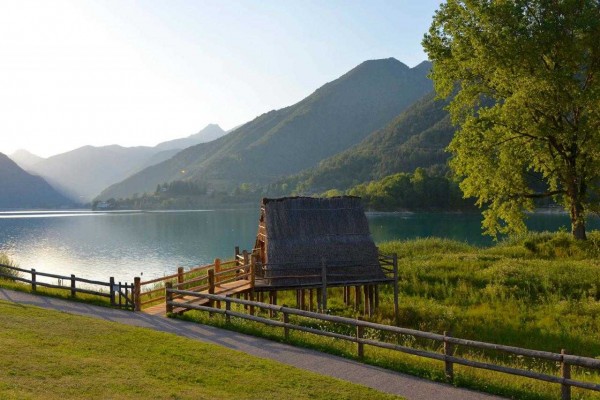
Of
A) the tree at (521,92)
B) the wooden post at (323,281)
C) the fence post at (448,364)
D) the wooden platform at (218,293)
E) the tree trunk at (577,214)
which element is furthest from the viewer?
the tree trunk at (577,214)

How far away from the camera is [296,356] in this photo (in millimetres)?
15242

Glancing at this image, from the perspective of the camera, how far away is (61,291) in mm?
27453

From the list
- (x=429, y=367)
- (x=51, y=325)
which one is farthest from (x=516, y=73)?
(x=51, y=325)

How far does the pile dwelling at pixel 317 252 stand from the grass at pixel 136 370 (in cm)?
1043

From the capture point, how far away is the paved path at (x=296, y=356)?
40.8ft

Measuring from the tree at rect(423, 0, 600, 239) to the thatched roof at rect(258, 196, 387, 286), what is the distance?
38.3ft

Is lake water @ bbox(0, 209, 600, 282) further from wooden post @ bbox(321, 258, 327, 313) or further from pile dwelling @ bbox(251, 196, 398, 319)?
wooden post @ bbox(321, 258, 327, 313)

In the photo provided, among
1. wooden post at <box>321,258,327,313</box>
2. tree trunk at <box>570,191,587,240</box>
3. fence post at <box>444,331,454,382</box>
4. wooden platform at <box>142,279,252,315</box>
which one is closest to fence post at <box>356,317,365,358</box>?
fence post at <box>444,331,454,382</box>

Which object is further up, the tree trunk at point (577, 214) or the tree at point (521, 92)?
the tree at point (521, 92)

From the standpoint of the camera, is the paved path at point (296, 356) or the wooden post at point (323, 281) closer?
the paved path at point (296, 356)

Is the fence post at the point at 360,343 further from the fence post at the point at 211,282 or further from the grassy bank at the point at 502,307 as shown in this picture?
the fence post at the point at 211,282

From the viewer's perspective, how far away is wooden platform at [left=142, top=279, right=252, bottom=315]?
2212cm

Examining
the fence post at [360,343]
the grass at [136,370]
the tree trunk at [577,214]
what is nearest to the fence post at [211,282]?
the grass at [136,370]

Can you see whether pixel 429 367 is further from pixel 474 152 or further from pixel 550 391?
pixel 474 152
